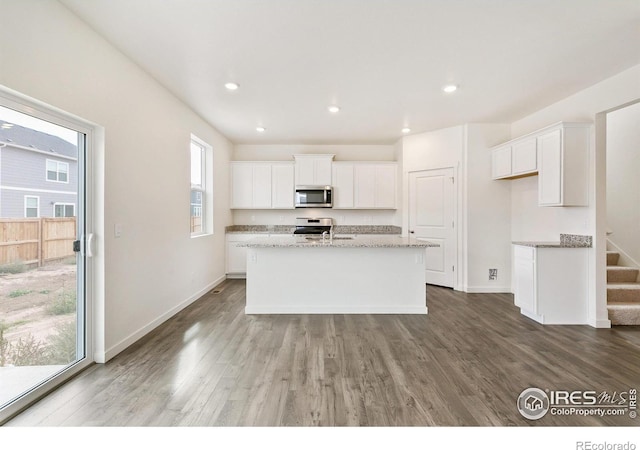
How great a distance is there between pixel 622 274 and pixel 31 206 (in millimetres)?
6224

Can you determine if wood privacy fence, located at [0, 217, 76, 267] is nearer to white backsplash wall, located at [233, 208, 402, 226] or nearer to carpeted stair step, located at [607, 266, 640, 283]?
white backsplash wall, located at [233, 208, 402, 226]

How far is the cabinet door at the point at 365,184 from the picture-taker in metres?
5.88

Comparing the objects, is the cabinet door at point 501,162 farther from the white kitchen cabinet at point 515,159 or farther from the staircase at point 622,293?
the staircase at point 622,293

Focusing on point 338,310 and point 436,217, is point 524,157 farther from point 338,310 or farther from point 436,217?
point 338,310

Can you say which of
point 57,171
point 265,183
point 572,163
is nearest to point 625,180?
point 572,163

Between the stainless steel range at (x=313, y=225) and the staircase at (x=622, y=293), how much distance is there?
4.20m

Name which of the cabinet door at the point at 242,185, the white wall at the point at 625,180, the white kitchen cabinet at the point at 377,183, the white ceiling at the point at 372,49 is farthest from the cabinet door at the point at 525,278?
the cabinet door at the point at 242,185

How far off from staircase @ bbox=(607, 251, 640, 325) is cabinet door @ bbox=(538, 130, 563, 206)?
1.30 metres

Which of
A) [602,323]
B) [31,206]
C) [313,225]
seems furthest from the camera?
[313,225]

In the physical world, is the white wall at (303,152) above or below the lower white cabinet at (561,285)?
above

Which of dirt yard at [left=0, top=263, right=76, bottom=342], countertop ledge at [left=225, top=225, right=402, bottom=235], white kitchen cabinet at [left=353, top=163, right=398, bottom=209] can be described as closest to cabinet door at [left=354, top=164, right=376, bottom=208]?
white kitchen cabinet at [left=353, top=163, right=398, bottom=209]

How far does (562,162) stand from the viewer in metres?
Answer: 3.41

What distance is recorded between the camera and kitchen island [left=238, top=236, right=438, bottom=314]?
3.83 metres

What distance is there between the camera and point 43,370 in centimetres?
209
